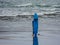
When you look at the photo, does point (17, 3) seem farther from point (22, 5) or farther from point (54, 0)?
point (54, 0)

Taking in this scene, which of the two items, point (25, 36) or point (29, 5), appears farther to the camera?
point (29, 5)

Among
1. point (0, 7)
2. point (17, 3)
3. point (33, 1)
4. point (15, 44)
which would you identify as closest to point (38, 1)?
point (33, 1)

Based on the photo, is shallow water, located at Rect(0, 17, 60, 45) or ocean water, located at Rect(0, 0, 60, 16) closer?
shallow water, located at Rect(0, 17, 60, 45)

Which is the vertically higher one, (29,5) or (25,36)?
(29,5)

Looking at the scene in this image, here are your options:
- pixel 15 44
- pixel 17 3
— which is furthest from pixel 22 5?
pixel 15 44

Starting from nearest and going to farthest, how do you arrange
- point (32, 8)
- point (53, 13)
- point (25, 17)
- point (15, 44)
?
point (15, 44), point (25, 17), point (53, 13), point (32, 8)

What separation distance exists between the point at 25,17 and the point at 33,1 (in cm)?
1280

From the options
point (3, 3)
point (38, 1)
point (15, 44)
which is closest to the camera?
point (15, 44)

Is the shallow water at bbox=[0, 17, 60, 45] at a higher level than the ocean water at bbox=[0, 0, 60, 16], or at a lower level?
lower

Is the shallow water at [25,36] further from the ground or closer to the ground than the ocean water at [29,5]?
closer to the ground

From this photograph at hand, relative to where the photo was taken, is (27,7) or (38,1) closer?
(27,7)

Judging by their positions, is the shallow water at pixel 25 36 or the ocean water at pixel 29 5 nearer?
the shallow water at pixel 25 36

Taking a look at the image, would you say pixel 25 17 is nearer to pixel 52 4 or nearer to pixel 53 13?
pixel 53 13

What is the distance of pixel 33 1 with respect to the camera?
132 feet
